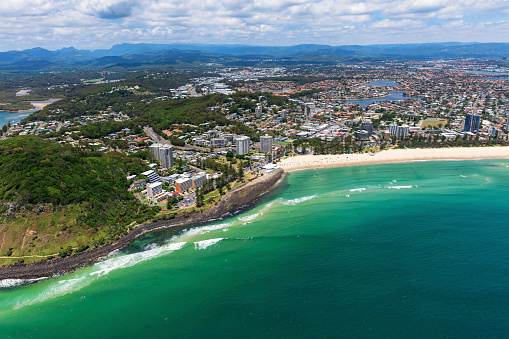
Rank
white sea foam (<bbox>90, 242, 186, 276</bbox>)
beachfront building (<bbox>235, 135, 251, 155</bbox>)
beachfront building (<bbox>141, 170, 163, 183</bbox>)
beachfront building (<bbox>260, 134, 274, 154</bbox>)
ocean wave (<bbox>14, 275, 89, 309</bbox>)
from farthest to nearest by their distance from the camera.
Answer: beachfront building (<bbox>260, 134, 274, 154</bbox>) < beachfront building (<bbox>235, 135, 251, 155</bbox>) < beachfront building (<bbox>141, 170, 163, 183</bbox>) < white sea foam (<bbox>90, 242, 186, 276</bbox>) < ocean wave (<bbox>14, 275, 89, 309</bbox>)

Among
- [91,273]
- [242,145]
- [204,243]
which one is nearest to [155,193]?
[204,243]

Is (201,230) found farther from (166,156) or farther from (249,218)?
(166,156)

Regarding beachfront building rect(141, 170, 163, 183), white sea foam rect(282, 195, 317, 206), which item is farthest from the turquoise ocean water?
beachfront building rect(141, 170, 163, 183)

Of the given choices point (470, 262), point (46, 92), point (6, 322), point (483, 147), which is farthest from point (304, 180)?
point (46, 92)

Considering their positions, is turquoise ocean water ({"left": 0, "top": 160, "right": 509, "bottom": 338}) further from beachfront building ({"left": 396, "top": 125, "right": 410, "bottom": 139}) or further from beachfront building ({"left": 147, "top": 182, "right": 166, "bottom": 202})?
beachfront building ({"left": 396, "top": 125, "right": 410, "bottom": 139})

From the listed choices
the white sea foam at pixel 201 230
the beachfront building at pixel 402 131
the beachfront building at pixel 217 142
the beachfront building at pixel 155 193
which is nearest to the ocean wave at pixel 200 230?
the white sea foam at pixel 201 230

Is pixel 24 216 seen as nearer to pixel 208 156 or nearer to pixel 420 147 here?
pixel 208 156

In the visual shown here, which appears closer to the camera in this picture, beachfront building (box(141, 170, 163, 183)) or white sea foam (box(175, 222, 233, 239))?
white sea foam (box(175, 222, 233, 239))
